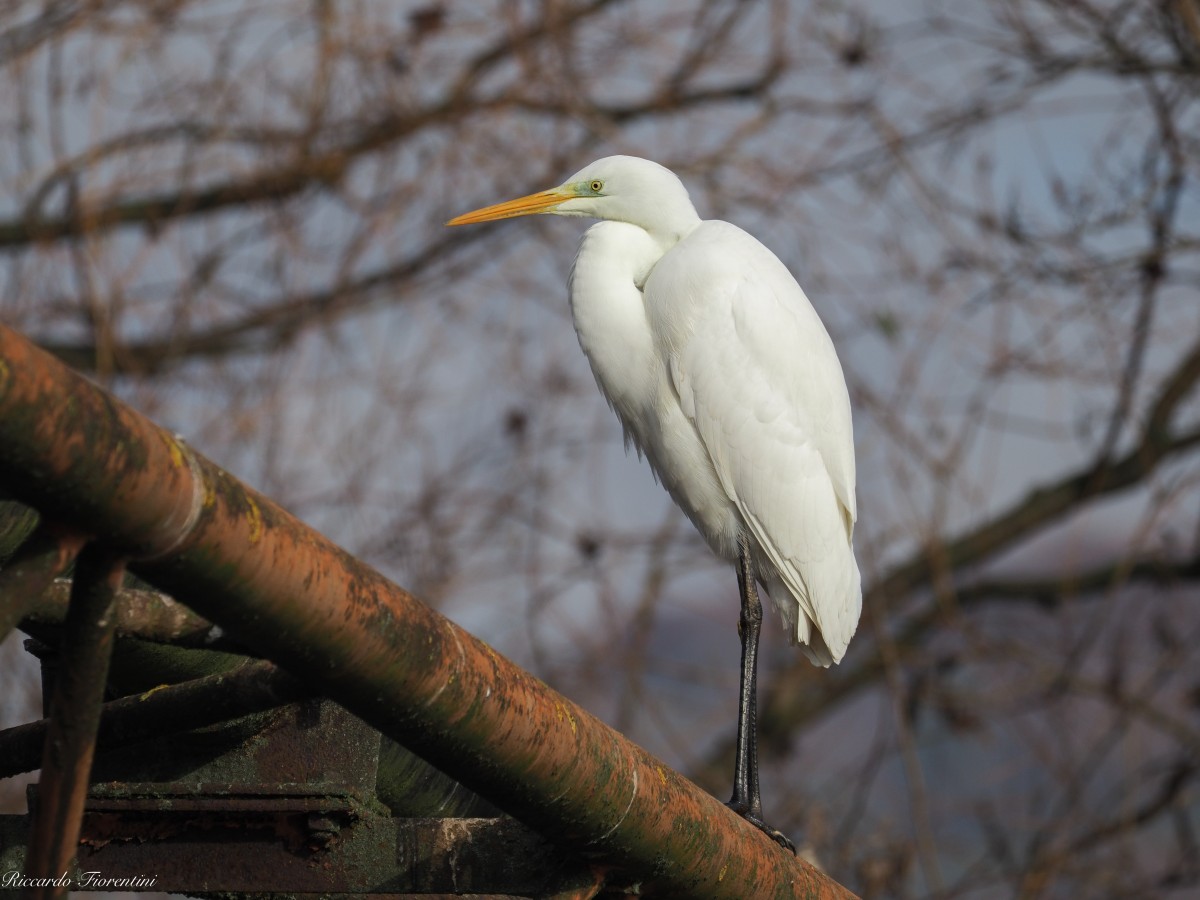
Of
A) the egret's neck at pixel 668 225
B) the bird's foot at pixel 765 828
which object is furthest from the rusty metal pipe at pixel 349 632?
the egret's neck at pixel 668 225

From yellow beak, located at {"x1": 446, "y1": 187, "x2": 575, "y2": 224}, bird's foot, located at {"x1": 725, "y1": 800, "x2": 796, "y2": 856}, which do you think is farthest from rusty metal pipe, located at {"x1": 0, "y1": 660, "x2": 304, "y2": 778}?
yellow beak, located at {"x1": 446, "y1": 187, "x2": 575, "y2": 224}

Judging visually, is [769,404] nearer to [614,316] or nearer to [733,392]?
[733,392]

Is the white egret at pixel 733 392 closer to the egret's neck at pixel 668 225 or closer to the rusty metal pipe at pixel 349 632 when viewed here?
the egret's neck at pixel 668 225

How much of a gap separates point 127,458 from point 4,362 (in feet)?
0.33

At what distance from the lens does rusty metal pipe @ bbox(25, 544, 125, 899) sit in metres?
0.94

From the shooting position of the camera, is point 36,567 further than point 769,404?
No

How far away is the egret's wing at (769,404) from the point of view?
304cm

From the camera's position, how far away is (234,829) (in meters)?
1.54

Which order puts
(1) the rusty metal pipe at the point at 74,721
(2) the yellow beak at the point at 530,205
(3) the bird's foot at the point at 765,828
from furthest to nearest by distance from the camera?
(2) the yellow beak at the point at 530,205
(3) the bird's foot at the point at 765,828
(1) the rusty metal pipe at the point at 74,721

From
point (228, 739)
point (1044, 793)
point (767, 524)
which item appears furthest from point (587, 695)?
point (228, 739)

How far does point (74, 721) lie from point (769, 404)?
227 cm

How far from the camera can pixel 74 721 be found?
3.17ft

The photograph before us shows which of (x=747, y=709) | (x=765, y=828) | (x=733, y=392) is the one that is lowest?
(x=765, y=828)

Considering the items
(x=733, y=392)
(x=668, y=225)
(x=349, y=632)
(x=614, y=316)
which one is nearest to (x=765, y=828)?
(x=733, y=392)
